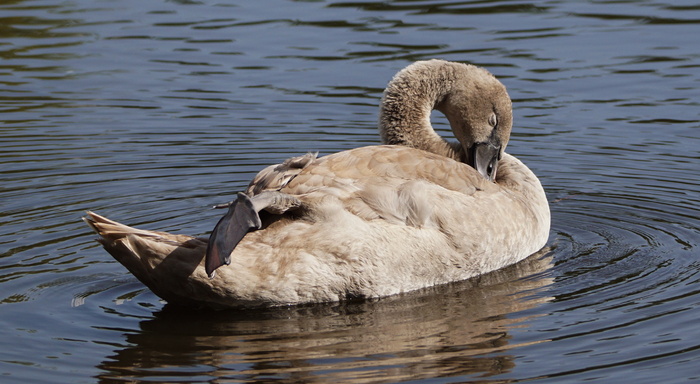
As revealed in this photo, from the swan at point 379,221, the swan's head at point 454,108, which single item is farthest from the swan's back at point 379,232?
the swan's head at point 454,108

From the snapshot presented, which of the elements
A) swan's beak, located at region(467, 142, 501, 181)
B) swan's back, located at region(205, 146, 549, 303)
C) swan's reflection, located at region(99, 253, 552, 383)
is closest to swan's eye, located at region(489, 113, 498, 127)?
swan's beak, located at region(467, 142, 501, 181)

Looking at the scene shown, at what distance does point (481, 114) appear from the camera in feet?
31.2

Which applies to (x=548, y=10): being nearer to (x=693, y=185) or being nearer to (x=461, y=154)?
(x=693, y=185)

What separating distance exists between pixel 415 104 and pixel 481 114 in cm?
48

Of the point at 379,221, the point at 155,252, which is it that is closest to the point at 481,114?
the point at 379,221

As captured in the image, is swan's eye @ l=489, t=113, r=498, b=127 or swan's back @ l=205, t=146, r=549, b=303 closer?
swan's back @ l=205, t=146, r=549, b=303

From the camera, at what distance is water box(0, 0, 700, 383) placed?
23.3 ft

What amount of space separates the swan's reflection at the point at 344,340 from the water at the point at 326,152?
2 cm

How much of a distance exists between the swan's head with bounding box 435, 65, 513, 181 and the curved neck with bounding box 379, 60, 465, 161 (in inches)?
4.3

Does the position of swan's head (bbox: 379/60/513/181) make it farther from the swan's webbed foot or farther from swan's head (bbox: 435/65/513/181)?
the swan's webbed foot

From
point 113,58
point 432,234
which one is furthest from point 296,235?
point 113,58

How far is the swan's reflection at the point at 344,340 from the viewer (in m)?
6.79

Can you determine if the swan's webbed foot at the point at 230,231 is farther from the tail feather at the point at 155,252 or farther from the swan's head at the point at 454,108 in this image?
the swan's head at the point at 454,108

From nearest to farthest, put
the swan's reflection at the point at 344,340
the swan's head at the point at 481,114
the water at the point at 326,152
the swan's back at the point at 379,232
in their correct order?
the swan's reflection at the point at 344,340, the water at the point at 326,152, the swan's back at the point at 379,232, the swan's head at the point at 481,114
